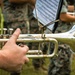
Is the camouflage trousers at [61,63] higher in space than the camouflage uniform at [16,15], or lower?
lower

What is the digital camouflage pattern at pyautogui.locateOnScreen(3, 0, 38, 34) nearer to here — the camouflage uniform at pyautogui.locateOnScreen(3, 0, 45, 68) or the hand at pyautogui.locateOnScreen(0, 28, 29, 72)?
the camouflage uniform at pyautogui.locateOnScreen(3, 0, 45, 68)

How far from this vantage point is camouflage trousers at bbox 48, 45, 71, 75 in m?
5.04

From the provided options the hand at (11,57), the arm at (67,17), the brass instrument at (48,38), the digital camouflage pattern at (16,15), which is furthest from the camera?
the arm at (67,17)

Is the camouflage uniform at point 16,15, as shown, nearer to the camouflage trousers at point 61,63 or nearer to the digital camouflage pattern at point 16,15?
the digital camouflage pattern at point 16,15

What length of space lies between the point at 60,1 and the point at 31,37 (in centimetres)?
151

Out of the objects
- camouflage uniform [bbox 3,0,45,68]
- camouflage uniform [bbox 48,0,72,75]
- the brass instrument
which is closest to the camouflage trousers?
camouflage uniform [bbox 48,0,72,75]

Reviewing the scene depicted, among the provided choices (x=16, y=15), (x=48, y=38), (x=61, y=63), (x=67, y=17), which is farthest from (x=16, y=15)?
(x=48, y=38)

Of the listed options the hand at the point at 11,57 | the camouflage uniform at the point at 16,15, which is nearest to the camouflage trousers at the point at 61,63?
the camouflage uniform at the point at 16,15

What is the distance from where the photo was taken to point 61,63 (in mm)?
5055

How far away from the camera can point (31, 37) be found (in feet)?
11.1

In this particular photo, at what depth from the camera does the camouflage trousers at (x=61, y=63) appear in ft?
16.5

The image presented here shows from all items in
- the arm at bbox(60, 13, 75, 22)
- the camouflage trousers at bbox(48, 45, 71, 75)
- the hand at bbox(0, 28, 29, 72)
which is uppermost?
the hand at bbox(0, 28, 29, 72)

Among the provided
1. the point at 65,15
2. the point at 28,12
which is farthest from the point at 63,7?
the point at 28,12

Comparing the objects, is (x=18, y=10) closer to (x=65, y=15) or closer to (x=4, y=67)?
(x=65, y=15)
